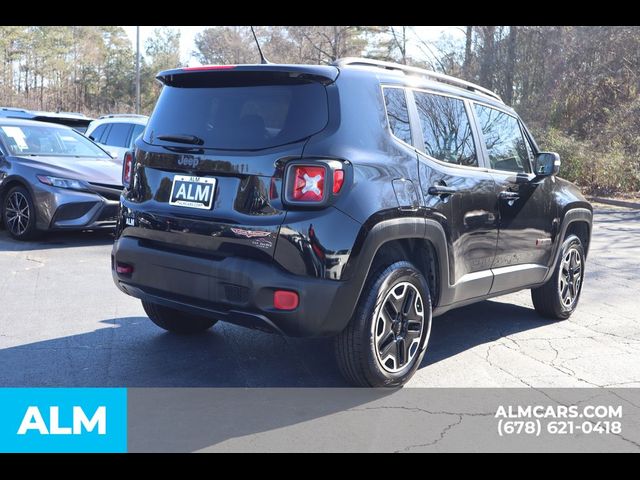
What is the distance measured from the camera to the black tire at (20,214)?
29.0ft

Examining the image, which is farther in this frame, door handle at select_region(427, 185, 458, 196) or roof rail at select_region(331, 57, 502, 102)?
door handle at select_region(427, 185, 458, 196)

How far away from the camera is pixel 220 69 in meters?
4.23

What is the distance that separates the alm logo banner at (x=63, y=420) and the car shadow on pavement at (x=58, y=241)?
5.04 meters

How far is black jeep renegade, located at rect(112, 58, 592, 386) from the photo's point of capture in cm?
375

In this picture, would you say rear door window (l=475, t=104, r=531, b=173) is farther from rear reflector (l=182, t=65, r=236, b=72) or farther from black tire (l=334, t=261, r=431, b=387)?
rear reflector (l=182, t=65, r=236, b=72)

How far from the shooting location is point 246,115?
4.08 metres

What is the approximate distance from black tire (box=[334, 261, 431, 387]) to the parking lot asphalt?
0.89 feet

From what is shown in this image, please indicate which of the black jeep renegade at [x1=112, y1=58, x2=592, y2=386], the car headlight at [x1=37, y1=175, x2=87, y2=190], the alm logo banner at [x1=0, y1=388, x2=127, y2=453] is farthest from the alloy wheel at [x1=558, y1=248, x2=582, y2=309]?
the car headlight at [x1=37, y1=175, x2=87, y2=190]

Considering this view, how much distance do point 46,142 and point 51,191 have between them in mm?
1500

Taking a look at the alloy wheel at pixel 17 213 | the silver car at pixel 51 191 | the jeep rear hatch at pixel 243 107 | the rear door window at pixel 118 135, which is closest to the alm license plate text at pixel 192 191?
the jeep rear hatch at pixel 243 107
